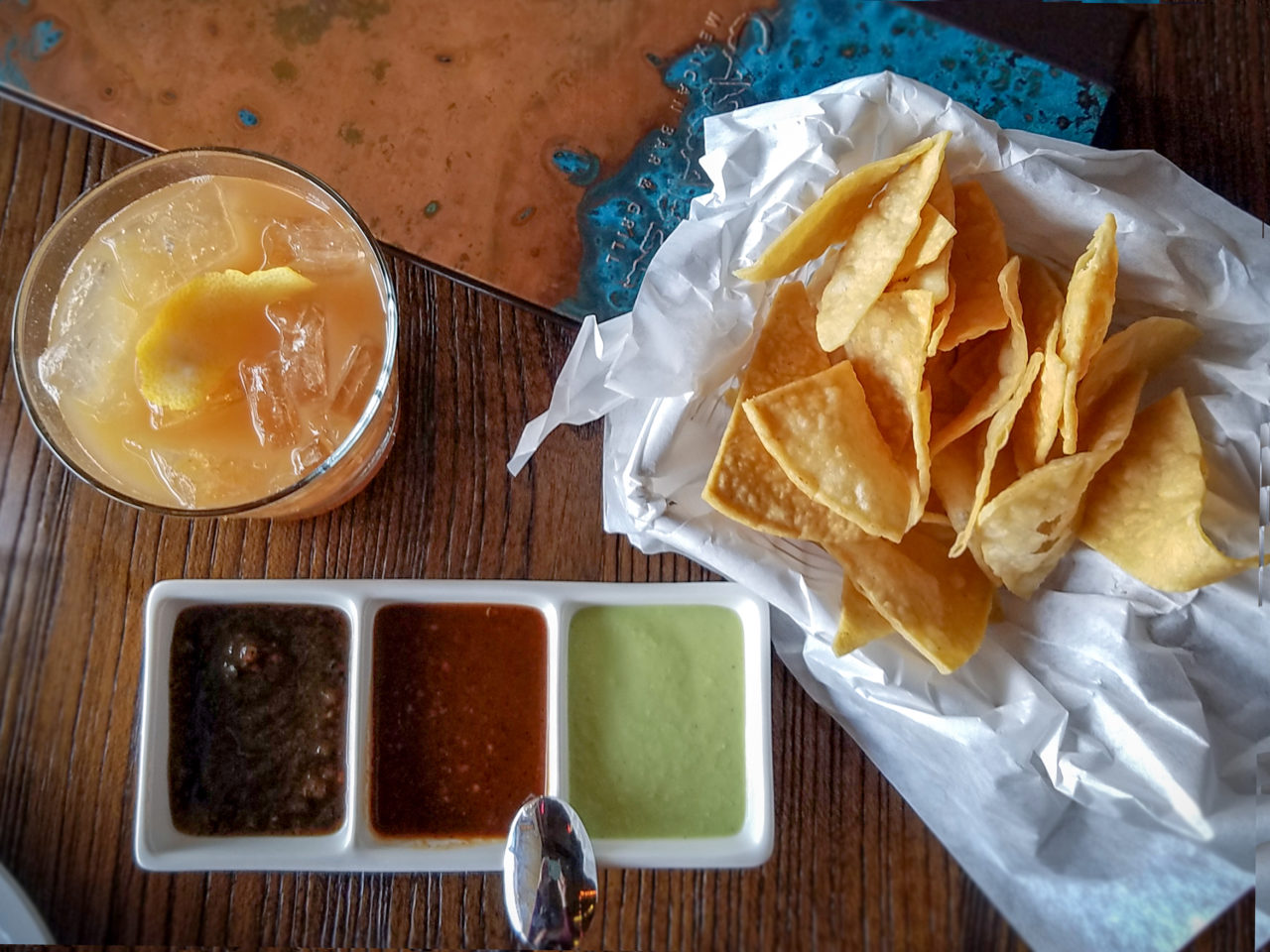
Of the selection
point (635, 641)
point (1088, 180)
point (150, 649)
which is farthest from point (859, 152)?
point (150, 649)

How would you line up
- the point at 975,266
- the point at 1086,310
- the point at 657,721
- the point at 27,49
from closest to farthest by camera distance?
the point at 1086,310
the point at 975,266
the point at 657,721
the point at 27,49

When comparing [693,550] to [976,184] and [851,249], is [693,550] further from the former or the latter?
[976,184]

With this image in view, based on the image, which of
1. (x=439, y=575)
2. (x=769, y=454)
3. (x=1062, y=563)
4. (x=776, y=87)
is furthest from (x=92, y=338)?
(x=1062, y=563)

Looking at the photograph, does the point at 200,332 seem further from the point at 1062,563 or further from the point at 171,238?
the point at 1062,563

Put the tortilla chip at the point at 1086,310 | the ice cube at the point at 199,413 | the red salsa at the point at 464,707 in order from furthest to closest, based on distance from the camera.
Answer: the red salsa at the point at 464,707 → the ice cube at the point at 199,413 → the tortilla chip at the point at 1086,310

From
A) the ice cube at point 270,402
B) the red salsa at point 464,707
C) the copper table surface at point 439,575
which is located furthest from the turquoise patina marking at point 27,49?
the red salsa at point 464,707

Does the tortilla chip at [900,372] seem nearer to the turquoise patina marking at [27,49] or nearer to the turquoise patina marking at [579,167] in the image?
the turquoise patina marking at [579,167]
